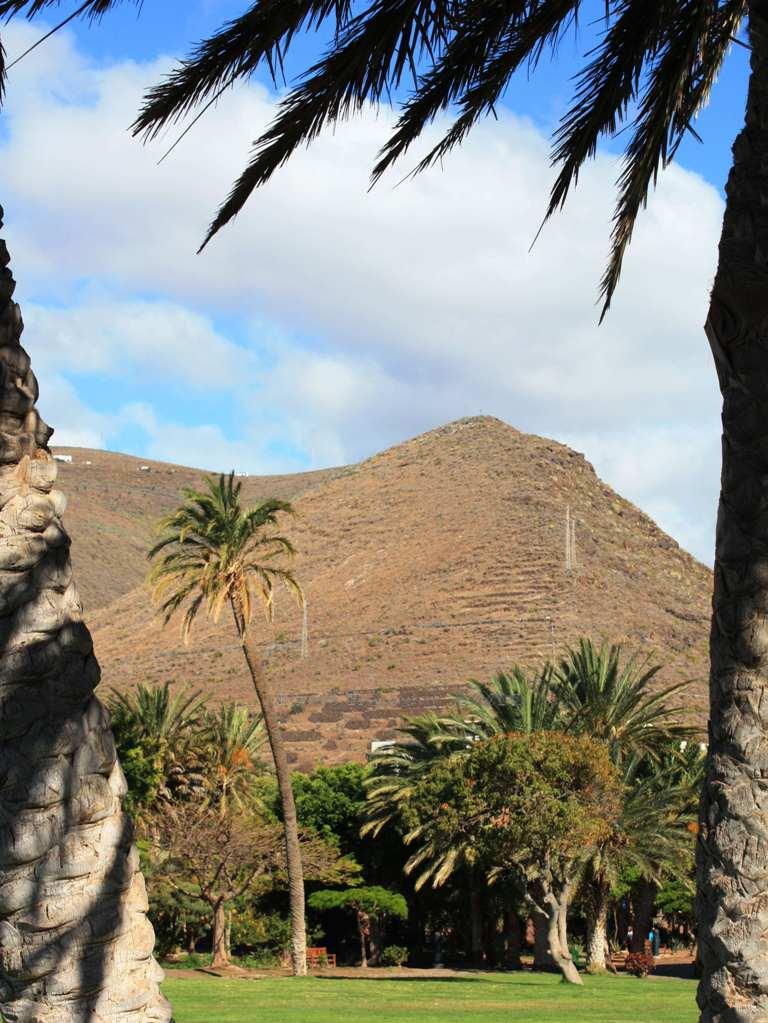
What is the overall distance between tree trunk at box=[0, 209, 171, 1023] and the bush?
133 feet

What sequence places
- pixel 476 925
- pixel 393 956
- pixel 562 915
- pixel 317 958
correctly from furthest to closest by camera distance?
pixel 393 956
pixel 476 925
pixel 317 958
pixel 562 915

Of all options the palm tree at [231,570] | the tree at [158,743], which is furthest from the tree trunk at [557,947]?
the tree at [158,743]

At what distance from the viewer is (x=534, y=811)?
3422cm

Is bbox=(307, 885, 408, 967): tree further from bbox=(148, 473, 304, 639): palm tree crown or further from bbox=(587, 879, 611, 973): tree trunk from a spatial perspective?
bbox=(148, 473, 304, 639): palm tree crown

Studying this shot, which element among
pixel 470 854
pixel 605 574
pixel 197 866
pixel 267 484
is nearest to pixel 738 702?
pixel 470 854

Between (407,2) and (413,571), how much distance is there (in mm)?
84289

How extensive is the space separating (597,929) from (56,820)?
36896mm

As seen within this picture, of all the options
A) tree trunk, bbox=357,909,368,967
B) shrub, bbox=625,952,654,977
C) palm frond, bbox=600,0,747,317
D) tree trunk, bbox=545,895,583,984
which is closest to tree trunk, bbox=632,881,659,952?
shrub, bbox=625,952,654,977

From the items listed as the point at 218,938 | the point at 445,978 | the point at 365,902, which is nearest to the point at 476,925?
the point at 365,902

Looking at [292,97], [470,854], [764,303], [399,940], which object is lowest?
[399,940]

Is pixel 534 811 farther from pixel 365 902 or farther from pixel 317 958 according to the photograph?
pixel 317 958

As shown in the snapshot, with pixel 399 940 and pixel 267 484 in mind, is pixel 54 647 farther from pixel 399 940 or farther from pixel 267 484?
pixel 267 484

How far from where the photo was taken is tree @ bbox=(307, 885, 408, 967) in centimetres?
4097

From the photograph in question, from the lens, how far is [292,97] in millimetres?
6539
